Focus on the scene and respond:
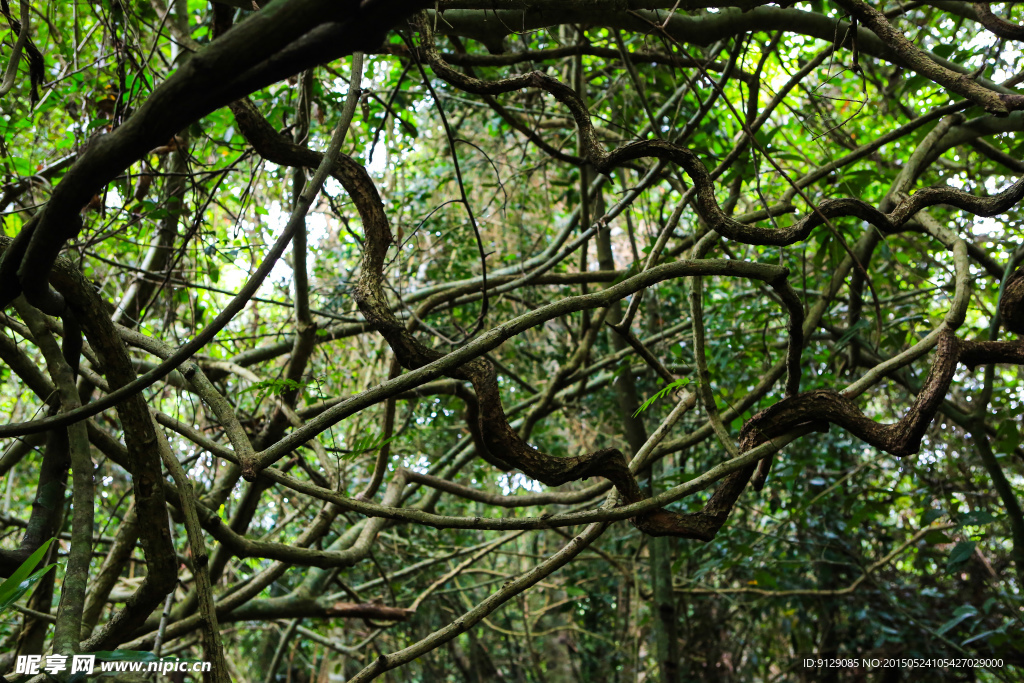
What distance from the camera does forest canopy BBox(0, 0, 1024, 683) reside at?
119cm

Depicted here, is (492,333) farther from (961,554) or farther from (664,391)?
(961,554)

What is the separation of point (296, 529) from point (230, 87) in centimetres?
454

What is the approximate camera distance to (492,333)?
1.04 meters

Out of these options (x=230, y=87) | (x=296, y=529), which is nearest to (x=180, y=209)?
(x=230, y=87)

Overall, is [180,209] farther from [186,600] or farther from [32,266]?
[32,266]

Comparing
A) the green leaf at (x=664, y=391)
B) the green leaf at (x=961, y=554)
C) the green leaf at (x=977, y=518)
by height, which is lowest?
the green leaf at (x=961, y=554)

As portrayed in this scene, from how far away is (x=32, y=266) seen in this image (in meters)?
0.88

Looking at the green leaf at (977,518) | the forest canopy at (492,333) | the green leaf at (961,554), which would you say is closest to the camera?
the forest canopy at (492,333)

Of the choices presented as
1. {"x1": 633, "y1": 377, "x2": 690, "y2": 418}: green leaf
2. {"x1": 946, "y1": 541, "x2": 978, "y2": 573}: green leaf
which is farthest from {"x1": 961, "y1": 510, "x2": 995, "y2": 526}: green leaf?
{"x1": 633, "y1": 377, "x2": 690, "y2": 418}: green leaf

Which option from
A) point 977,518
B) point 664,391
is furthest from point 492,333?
point 977,518

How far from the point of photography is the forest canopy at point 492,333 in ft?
3.91

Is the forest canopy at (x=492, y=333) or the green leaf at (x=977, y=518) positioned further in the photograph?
the green leaf at (x=977, y=518)

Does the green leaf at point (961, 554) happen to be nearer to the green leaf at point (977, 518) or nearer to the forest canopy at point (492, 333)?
the forest canopy at point (492, 333)

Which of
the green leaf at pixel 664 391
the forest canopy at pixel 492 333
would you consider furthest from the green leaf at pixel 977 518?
the green leaf at pixel 664 391
